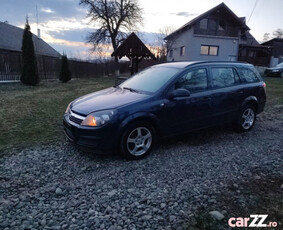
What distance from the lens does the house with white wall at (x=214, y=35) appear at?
25547mm

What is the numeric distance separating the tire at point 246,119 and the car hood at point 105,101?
8.55ft

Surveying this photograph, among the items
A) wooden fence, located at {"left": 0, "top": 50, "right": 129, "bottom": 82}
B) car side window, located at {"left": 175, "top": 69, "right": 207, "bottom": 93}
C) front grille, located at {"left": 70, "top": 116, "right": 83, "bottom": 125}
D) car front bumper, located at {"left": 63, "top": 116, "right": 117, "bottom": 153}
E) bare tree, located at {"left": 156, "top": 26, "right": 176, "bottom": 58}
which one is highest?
bare tree, located at {"left": 156, "top": 26, "right": 176, "bottom": 58}

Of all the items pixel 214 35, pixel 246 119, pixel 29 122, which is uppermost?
pixel 214 35

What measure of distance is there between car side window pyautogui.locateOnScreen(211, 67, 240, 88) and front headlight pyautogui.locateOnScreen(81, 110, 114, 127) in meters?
2.37

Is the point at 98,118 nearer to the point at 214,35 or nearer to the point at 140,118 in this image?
the point at 140,118

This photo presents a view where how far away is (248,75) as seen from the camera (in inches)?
199

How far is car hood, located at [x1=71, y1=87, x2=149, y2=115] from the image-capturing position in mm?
3391

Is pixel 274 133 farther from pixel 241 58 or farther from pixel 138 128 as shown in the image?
pixel 241 58

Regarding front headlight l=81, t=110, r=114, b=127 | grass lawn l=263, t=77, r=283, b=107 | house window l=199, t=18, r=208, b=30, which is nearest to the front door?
front headlight l=81, t=110, r=114, b=127

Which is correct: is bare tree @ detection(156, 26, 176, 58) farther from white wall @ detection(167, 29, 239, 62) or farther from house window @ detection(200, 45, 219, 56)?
house window @ detection(200, 45, 219, 56)

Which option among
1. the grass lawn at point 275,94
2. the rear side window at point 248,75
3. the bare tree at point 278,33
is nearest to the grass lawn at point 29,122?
the rear side window at point 248,75

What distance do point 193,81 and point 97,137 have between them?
2.16 metres

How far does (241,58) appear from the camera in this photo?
Answer: 28641 mm

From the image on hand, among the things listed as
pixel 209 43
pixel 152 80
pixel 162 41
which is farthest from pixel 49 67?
pixel 162 41
